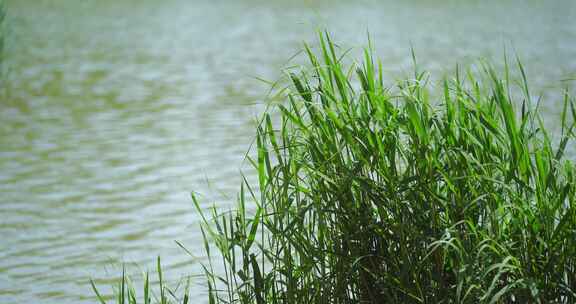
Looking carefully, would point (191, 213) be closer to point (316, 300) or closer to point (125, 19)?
point (316, 300)

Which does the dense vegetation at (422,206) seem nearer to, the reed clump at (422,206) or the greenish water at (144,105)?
the reed clump at (422,206)

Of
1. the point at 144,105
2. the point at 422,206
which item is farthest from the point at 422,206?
the point at 144,105

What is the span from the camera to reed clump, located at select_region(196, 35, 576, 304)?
2.09 metres

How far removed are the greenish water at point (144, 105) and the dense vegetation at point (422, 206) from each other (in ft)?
1.33

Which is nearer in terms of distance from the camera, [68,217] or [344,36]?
[68,217]

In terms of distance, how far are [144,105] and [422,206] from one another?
20.8ft

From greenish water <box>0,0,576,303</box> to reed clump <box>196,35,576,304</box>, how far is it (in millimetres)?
405

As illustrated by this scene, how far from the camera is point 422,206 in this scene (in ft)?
7.31

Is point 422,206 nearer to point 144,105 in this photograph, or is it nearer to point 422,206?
point 422,206

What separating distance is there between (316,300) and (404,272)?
28 cm

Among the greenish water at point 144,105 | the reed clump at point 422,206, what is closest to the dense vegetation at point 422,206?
the reed clump at point 422,206

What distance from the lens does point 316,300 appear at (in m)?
2.31

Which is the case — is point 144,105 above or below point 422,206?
above

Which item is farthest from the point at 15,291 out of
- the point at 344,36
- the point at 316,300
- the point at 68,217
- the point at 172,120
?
the point at 344,36
